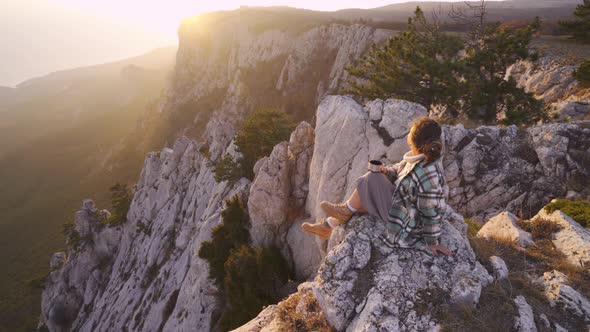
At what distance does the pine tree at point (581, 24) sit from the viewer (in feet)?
88.6

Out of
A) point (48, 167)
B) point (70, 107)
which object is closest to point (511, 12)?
point (48, 167)

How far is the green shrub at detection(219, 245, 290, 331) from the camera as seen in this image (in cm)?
1484

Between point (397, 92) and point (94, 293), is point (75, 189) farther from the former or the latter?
point (397, 92)

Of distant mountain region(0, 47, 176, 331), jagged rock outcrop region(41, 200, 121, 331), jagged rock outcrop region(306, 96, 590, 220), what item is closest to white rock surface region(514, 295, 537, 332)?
jagged rock outcrop region(306, 96, 590, 220)

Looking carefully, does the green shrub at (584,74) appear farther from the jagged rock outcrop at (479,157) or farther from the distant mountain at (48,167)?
the distant mountain at (48,167)

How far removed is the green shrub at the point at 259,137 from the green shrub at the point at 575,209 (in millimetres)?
17612

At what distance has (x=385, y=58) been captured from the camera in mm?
21703

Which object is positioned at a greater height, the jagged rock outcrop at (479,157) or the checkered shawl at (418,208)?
the checkered shawl at (418,208)

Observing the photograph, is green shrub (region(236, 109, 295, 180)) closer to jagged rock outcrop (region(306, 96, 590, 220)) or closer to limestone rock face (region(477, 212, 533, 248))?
jagged rock outcrop (region(306, 96, 590, 220))

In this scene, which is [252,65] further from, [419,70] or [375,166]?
[375,166]

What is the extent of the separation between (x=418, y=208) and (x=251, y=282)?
11717 millimetres

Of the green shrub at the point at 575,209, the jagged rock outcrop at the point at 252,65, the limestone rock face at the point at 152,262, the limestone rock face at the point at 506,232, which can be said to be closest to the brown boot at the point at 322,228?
the limestone rock face at the point at 506,232

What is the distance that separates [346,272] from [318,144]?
888 centimetres

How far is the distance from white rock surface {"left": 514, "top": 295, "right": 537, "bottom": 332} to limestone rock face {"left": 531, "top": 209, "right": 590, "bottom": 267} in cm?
247
